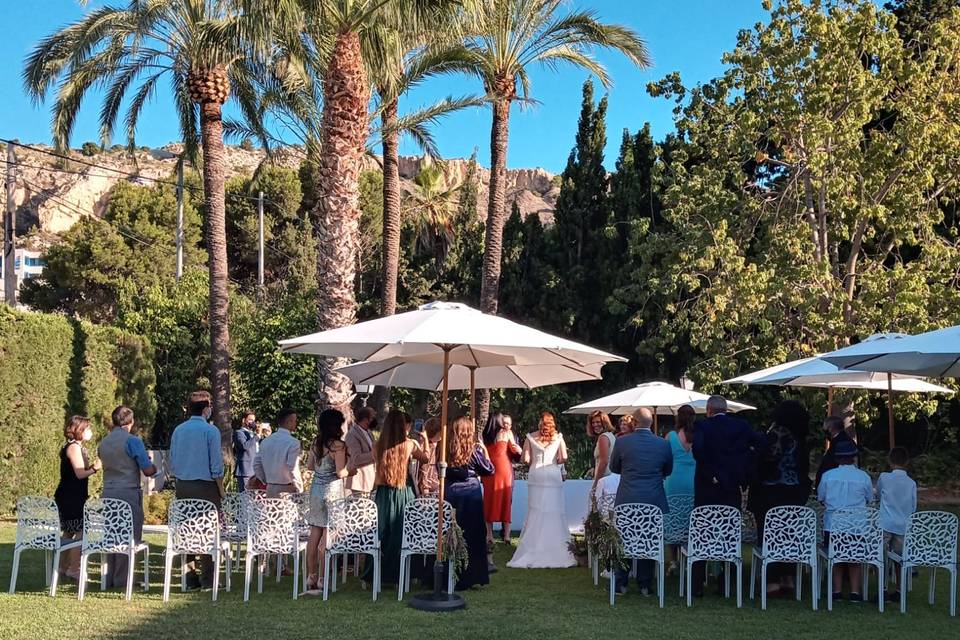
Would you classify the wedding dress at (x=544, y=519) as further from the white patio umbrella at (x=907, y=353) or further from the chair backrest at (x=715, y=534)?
the white patio umbrella at (x=907, y=353)

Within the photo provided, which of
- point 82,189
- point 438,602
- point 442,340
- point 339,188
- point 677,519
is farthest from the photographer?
point 82,189

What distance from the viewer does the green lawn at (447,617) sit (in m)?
7.40

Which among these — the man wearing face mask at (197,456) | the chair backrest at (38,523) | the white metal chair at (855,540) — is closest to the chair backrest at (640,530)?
the white metal chair at (855,540)

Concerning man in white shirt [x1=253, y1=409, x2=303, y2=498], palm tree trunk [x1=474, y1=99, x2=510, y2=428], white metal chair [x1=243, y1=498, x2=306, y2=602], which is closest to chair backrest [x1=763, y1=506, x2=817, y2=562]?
white metal chair [x1=243, y1=498, x2=306, y2=602]

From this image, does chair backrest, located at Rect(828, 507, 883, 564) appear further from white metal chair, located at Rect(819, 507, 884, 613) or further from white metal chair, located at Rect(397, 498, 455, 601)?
white metal chair, located at Rect(397, 498, 455, 601)

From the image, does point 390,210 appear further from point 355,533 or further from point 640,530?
point 640,530

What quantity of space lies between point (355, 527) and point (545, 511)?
3226 mm

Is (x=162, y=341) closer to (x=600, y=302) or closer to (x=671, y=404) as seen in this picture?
(x=600, y=302)

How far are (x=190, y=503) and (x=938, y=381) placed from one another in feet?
44.0

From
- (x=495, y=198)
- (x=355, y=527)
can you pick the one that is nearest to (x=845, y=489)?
(x=355, y=527)

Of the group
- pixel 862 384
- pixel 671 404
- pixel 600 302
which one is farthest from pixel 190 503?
pixel 600 302

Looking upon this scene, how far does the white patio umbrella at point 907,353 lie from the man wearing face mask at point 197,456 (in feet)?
19.0

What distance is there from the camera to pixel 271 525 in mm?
8844

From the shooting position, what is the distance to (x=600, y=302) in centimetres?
2538
